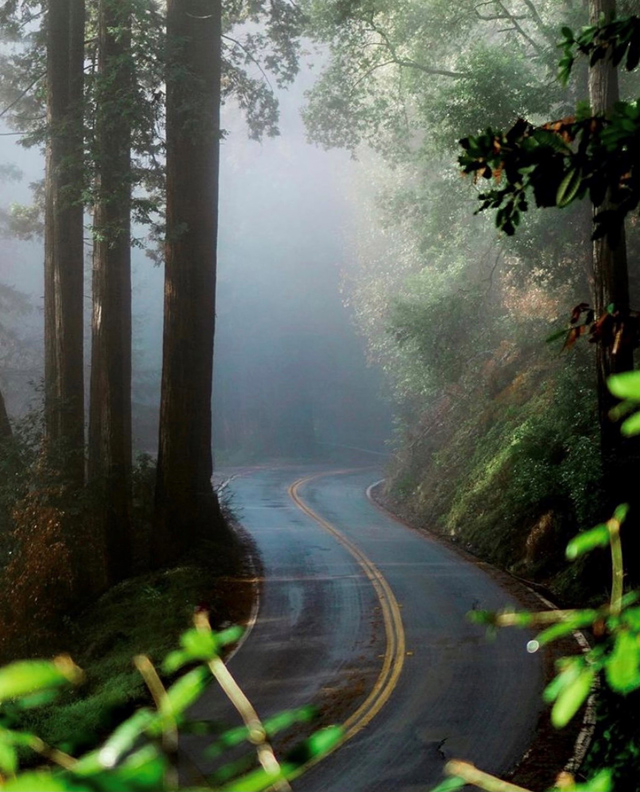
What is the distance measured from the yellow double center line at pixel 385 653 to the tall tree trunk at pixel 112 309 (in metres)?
5.30

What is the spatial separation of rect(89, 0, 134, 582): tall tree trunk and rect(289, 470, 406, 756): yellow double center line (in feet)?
17.4

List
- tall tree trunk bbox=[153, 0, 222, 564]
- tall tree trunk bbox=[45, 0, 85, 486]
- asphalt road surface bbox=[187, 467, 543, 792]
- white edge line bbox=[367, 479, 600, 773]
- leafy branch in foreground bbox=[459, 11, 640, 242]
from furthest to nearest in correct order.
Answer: tall tree trunk bbox=[45, 0, 85, 486] < tall tree trunk bbox=[153, 0, 222, 564] < asphalt road surface bbox=[187, 467, 543, 792] < white edge line bbox=[367, 479, 600, 773] < leafy branch in foreground bbox=[459, 11, 640, 242]

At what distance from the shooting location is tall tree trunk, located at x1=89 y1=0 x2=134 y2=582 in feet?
59.4

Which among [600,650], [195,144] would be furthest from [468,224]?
[600,650]

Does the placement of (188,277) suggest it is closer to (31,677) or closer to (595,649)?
(595,649)

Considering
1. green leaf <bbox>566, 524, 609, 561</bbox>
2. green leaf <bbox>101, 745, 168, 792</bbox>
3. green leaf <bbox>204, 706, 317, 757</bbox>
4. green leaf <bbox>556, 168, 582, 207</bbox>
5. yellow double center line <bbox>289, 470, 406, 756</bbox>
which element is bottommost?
yellow double center line <bbox>289, 470, 406, 756</bbox>

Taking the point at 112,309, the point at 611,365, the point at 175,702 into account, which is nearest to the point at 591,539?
the point at 175,702

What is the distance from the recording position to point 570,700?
1227mm

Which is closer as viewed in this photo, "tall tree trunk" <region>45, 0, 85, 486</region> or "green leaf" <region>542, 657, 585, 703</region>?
"green leaf" <region>542, 657, 585, 703</region>

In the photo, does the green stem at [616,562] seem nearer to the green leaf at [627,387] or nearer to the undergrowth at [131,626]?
the green leaf at [627,387]

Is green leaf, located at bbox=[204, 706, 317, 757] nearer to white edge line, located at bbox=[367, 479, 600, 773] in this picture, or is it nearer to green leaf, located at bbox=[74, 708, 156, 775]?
green leaf, located at bbox=[74, 708, 156, 775]

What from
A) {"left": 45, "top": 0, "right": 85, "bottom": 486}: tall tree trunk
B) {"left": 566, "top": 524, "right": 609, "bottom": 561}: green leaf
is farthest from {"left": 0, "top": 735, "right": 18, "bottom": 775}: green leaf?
{"left": 45, "top": 0, "right": 85, "bottom": 486}: tall tree trunk

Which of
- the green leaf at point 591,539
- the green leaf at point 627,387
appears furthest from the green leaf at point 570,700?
the green leaf at point 627,387

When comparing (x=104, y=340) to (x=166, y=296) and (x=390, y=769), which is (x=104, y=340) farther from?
(x=390, y=769)
